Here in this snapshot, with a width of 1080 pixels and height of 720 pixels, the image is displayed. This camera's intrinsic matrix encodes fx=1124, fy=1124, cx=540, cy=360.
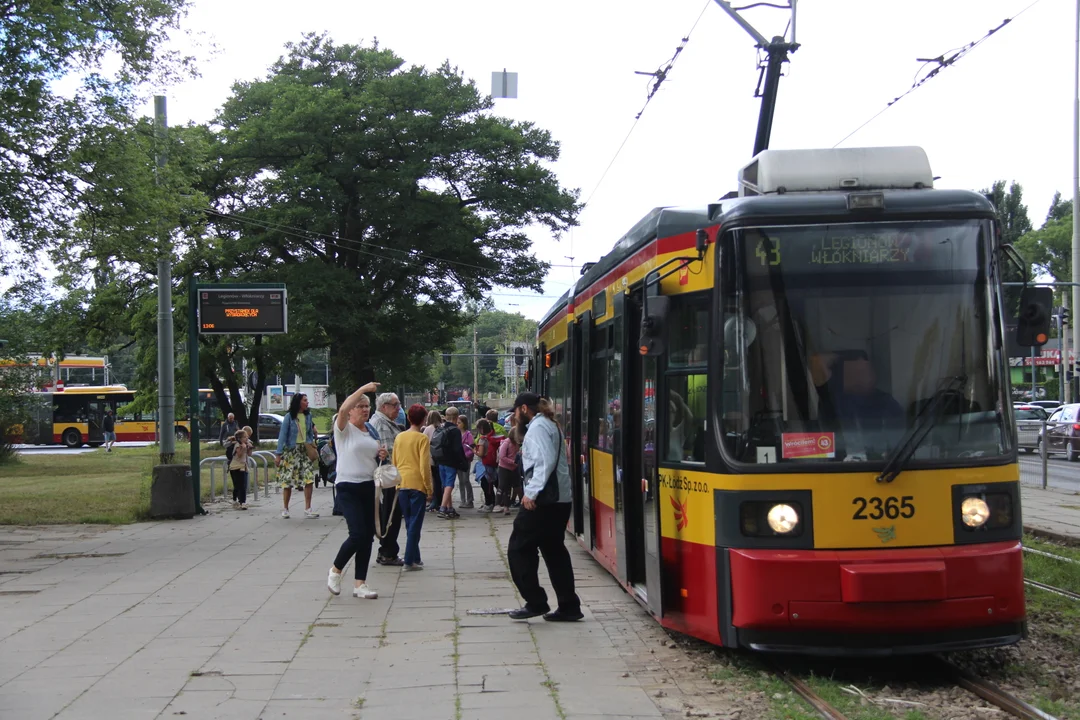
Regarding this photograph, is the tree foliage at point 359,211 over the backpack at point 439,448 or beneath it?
over

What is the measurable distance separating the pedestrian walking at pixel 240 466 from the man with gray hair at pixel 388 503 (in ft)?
25.1

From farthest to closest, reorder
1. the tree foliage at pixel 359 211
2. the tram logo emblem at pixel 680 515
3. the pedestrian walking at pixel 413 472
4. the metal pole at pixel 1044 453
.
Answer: the tree foliage at pixel 359 211
the metal pole at pixel 1044 453
the pedestrian walking at pixel 413 472
the tram logo emblem at pixel 680 515

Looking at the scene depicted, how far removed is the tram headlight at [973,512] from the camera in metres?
6.34

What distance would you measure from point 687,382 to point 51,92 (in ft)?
34.3

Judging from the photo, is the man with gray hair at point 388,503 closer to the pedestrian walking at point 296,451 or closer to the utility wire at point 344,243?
the pedestrian walking at point 296,451

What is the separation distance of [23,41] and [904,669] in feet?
39.7

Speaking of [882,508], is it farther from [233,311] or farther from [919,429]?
[233,311]

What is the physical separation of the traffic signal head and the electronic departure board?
12786 millimetres

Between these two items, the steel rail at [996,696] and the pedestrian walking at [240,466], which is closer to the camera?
the steel rail at [996,696]

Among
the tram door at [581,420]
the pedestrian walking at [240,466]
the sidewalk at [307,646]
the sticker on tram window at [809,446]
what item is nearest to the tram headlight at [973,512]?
the sticker on tram window at [809,446]

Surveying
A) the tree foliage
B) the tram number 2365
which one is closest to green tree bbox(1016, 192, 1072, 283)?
the tree foliage

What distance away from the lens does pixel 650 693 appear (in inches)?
245

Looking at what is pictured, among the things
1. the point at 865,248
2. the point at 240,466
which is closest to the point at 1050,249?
the point at 240,466

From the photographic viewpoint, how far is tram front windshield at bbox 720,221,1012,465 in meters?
6.41
